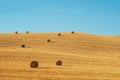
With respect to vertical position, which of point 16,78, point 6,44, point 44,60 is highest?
point 6,44

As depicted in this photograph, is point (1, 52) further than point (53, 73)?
Yes

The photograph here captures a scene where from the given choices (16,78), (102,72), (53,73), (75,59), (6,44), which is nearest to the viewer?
(16,78)

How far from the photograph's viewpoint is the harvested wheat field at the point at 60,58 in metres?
25.8

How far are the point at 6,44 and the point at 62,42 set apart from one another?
9.70 metres

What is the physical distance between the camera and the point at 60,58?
40.5 meters

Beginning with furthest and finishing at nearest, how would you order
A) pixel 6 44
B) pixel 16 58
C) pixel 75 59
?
1. pixel 6 44
2. pixel 75 59
3. pixel 16 58

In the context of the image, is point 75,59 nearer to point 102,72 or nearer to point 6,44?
point 102,72

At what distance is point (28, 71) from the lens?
1053 inches

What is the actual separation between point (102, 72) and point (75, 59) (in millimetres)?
12200

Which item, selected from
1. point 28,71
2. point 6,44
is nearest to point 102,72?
point 28,71

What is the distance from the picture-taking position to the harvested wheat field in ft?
84.7

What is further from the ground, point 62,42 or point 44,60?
point 62,42

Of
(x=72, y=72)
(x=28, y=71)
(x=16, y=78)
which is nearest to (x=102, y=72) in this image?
(x=72, y=72)

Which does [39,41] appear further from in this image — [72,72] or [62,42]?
[72,72]
